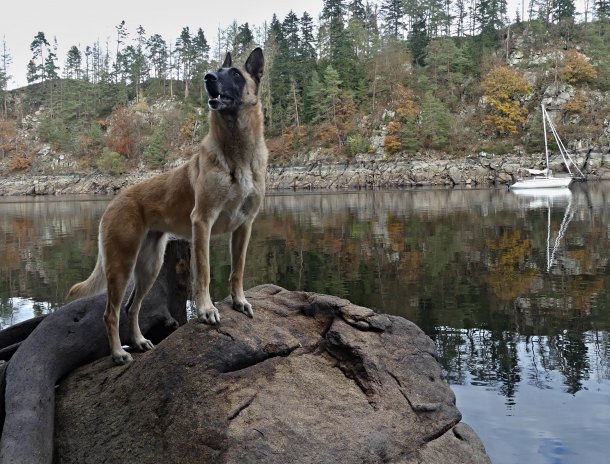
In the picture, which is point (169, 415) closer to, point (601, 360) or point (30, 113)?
point (601, 360)

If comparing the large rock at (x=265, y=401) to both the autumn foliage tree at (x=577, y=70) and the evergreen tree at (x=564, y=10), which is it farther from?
the evergreen tree at (x=564, y=10)

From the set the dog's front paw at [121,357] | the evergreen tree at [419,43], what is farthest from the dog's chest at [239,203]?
the evergreen tree at [419,43]

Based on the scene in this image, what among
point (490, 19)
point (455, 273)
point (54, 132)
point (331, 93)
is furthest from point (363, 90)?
point (455, 273)

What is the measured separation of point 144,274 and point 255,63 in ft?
8.78

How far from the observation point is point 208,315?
5.75 m

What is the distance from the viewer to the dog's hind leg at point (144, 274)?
6543 mm

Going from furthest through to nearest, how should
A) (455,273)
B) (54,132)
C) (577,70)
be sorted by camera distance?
(54,132) → (577,70) → (455,273)

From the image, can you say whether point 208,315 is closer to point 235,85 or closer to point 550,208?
point 235,85

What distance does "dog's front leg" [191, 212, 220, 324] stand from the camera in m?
5.74

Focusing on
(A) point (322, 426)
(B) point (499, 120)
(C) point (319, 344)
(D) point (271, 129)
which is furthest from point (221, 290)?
(D) point (271, 129)

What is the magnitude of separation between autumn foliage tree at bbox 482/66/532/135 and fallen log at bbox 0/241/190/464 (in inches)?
3491

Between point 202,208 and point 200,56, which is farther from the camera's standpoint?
point 200,56

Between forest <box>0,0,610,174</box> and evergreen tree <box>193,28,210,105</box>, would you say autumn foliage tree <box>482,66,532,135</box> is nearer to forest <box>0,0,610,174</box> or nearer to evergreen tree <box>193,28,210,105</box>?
forest <box>0,0,610,174</box>

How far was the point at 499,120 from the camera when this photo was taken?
3519 inches
